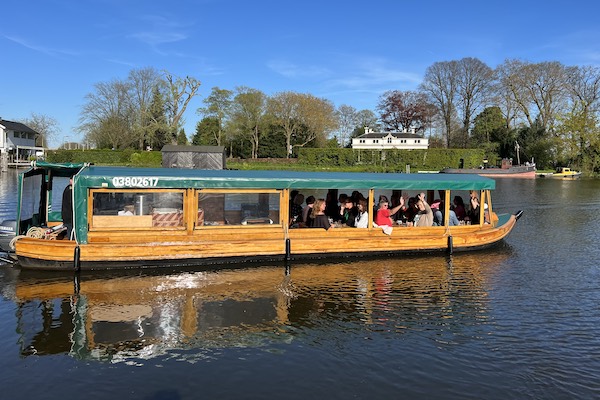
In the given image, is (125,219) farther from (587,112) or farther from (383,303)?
(587,112)

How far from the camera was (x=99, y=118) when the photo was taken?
238ft

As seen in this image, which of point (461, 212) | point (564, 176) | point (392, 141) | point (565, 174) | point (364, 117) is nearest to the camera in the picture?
point (461, 212)

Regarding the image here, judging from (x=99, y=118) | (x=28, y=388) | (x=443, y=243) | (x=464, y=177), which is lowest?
(x=28, y=388)

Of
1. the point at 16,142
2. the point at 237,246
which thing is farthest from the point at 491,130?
the point at 16,142

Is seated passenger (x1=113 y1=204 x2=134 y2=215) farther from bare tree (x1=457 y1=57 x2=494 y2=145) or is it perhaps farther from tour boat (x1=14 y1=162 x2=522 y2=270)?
bare tree (x1=457 y1=57 x2=494 y2=145)

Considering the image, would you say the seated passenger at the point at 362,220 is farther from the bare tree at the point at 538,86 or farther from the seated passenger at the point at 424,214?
the bare tree at the point at 538,86

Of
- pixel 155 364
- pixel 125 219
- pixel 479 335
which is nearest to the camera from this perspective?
pixel 155 364

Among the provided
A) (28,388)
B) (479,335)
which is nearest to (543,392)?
(479,335)

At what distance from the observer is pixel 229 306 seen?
10266 millimetres

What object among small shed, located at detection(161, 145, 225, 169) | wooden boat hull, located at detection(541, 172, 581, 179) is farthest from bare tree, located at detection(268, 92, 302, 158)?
wooden boat hull, located at detection(541, 172, 581, 179)

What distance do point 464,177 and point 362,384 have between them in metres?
11.0

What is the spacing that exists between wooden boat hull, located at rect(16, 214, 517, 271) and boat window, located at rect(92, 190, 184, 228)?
13.4 inches

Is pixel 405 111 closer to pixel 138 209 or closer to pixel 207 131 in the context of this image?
pixel 207 131

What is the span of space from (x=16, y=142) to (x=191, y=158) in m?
53.2
